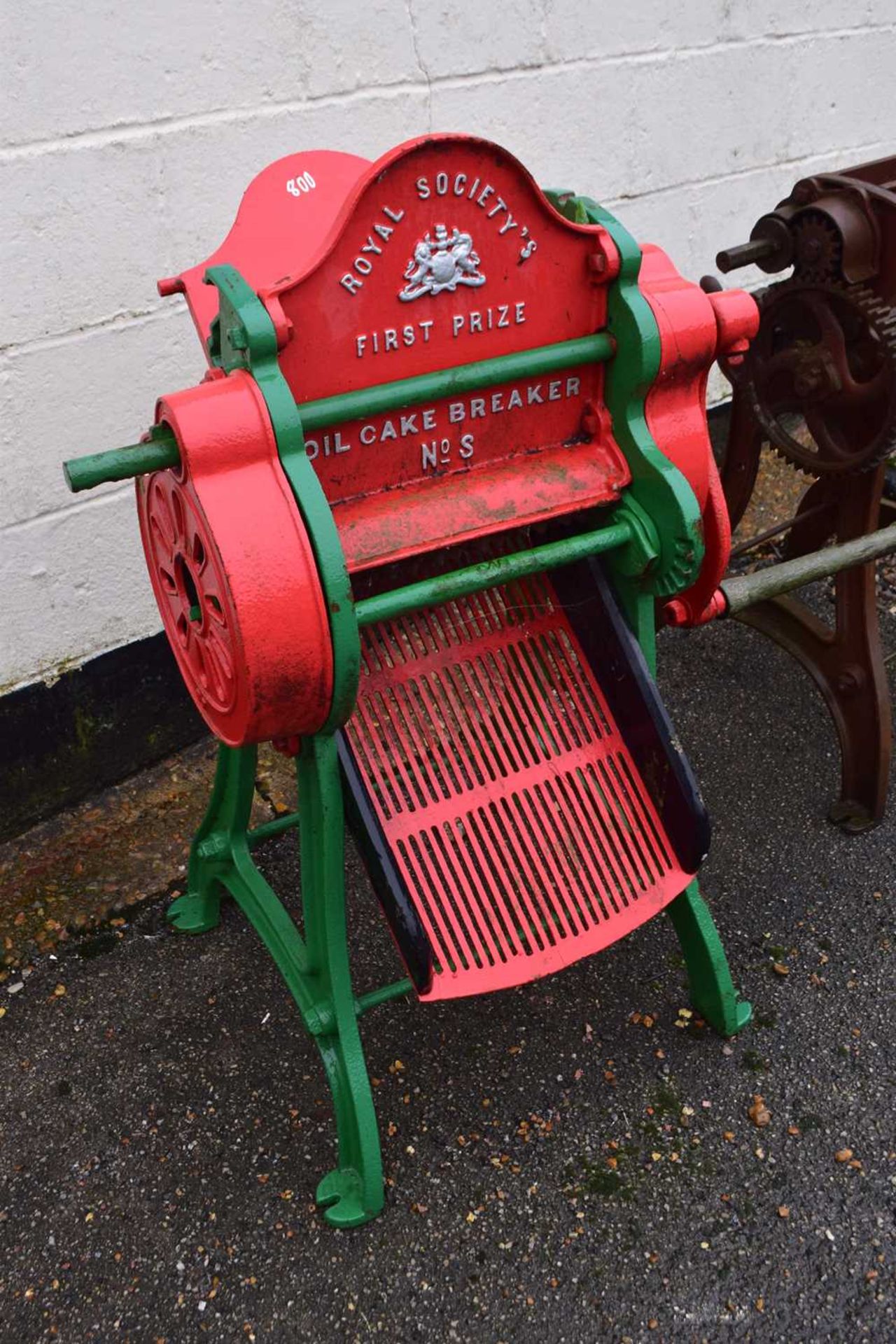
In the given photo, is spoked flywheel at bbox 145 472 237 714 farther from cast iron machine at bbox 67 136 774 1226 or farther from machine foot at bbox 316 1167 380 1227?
machine foot at bbox 316 1167 380 1227

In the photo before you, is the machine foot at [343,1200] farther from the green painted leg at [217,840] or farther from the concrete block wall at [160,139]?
the concrete block wall at [160,139]

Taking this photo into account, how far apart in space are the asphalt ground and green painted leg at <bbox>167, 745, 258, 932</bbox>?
0.18ft

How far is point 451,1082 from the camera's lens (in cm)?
226

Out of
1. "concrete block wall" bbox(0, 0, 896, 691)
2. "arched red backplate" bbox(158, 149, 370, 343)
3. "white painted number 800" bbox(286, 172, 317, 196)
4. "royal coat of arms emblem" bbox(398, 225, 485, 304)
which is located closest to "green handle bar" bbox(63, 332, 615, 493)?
"royal coat of arms emblem" bbox(398, 225, 485, 304)

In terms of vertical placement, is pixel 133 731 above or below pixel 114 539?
below

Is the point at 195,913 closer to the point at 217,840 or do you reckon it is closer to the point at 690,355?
the point at 217,840

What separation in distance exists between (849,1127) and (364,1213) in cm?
92

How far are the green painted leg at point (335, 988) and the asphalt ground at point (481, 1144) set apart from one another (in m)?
0.07

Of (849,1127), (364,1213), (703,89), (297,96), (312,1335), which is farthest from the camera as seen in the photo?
(703,89)

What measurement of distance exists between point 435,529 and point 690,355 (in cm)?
50

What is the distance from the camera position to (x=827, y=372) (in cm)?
242

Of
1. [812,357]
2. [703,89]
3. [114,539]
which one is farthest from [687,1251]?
[703,89]

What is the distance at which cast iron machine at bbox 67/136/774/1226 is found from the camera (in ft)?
5.09

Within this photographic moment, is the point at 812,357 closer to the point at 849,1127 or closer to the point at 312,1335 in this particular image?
the point at 849,1127
